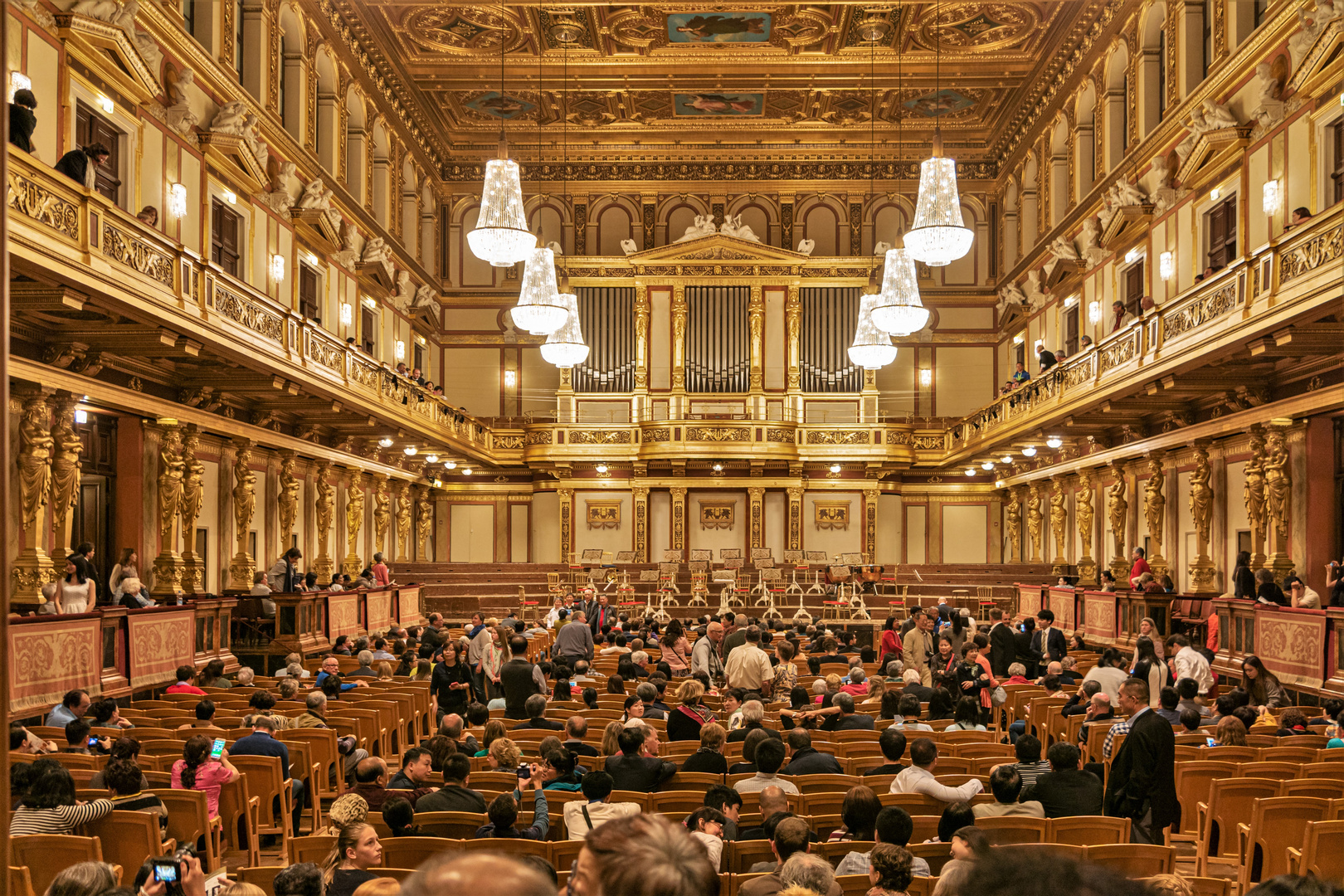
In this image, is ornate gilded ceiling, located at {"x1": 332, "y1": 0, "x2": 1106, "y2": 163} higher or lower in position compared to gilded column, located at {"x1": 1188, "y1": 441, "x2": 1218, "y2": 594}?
higher

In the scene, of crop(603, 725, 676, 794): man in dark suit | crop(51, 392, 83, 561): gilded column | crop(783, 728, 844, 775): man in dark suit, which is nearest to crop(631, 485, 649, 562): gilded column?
crop(51, 392, 83, 561): gilded column

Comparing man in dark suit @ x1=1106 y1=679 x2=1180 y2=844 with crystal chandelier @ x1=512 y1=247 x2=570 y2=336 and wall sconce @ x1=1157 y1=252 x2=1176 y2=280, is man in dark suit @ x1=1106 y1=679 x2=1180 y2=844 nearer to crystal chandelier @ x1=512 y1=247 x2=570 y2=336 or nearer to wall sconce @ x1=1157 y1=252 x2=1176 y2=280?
crystal chandelier @ x1=512 y1=247 x2=570 y2=336

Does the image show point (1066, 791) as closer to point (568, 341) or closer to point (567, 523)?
point (568, 341)

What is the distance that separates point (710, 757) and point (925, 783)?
1500 millimetres

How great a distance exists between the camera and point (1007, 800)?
232 inches

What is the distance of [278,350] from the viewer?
16625 millimetres

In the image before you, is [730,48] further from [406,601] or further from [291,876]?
[291,876]

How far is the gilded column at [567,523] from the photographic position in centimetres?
3241

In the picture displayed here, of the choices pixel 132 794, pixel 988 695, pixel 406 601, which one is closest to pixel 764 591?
pixel 406 601

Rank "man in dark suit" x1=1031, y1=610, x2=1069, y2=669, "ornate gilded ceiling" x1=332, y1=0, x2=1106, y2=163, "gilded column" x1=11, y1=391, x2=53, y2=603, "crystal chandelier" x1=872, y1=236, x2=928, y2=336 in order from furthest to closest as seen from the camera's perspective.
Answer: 1. "ornate gilded ceiling" x1=332, y1=0, x2=1106, y2=163
2. "man in dark suit" x1=1031, y1=610, x2=1069, y2=669
3. "crystal chandelier" x1=872, y1=236, x2=928, y2=336
4. "gilded column" x1=11, y1=391, x2=53, y2=603

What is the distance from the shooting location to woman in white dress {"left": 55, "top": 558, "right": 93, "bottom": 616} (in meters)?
11.8

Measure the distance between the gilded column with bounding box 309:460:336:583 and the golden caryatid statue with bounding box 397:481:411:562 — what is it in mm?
6428

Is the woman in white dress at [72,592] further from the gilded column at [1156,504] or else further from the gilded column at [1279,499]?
the gilded column at [1156,504]

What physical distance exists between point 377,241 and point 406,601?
870 centimetres
